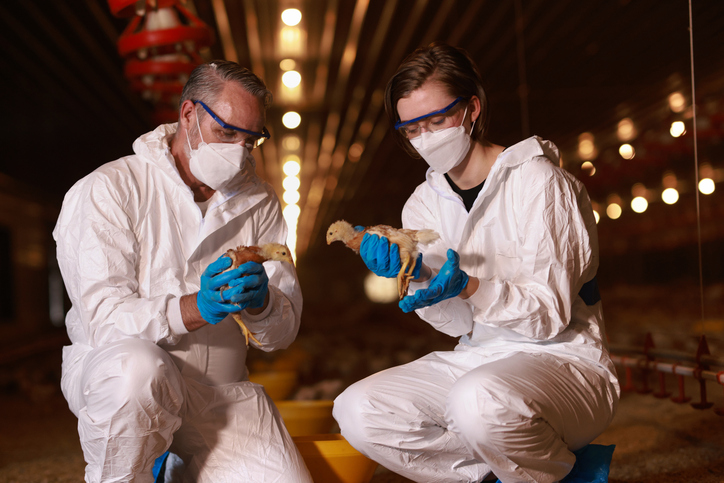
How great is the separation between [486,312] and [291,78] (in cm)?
494

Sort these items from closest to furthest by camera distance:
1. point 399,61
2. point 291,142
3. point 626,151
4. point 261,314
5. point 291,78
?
1. point 261,314
2. point 626,151
3. point 399,61
4. point 291,78
5. point 291,142

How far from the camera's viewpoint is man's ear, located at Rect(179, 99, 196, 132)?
2121mm

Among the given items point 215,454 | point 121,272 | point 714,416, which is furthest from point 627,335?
point 121,272

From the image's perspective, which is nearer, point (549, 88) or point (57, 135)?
point (549, 88)

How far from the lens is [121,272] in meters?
1.87

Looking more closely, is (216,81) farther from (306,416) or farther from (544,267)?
(306,416)

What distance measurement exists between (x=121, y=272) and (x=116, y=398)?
40 cm

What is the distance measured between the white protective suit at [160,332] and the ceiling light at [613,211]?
3274 millimetres

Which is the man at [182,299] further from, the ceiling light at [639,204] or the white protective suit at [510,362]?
the ceiling light at [639,204]

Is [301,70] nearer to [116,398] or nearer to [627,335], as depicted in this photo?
[627,335]

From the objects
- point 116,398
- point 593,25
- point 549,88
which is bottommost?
point 116,398

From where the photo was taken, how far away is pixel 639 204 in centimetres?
448

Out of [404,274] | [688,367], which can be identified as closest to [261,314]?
[404,274]

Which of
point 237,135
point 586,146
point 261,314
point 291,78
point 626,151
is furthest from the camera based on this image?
point 291,78
